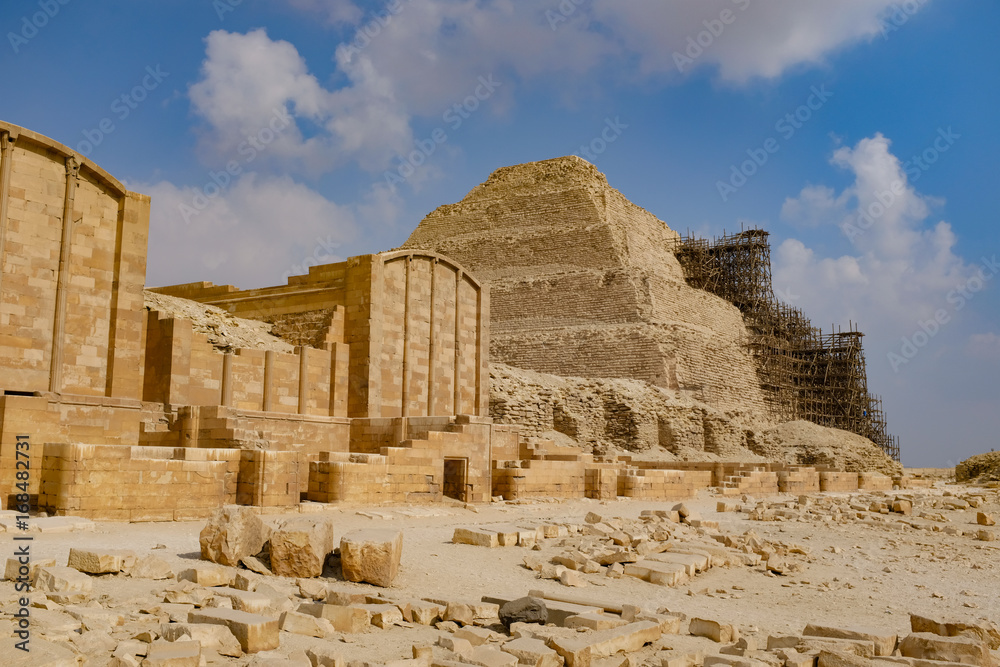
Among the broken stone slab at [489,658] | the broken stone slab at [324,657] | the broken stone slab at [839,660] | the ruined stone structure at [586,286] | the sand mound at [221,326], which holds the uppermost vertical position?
the ruined stone structure at [586,286]

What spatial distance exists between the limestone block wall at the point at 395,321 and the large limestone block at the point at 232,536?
10858mm

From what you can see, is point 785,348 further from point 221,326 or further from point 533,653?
point 533,653

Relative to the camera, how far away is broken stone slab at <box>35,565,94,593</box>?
543 cm

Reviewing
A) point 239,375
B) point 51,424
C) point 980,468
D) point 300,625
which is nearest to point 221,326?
point 239,375

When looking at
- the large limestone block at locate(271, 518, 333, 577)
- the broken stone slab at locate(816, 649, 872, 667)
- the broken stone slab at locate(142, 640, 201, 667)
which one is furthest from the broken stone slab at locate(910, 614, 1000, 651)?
the broken stone slab at locate(142, 640, 201, 667)

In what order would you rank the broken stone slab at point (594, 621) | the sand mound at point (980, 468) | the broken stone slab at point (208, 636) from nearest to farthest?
the broken stone slab at point (208, 636), the broken stone slab at point (594, 621), the sand mound at point (980, 468)

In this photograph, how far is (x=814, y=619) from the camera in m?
7.06

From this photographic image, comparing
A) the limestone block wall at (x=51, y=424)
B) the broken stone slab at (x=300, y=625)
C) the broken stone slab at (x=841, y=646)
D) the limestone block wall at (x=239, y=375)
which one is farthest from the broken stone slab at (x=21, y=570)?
the limestone block wall at (x=239, y=375)

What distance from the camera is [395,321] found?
64.9 ft

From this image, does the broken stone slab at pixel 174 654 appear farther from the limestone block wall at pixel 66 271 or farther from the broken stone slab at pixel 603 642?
the limestone block wall at pixel 66 271

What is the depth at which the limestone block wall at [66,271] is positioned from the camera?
12938 mm

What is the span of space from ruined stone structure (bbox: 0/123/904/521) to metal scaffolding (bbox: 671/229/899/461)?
88.0ft

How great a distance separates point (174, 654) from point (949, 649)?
4.53 meters

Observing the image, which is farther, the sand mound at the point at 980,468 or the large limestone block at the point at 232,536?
the sand mound at the point at 980,468
